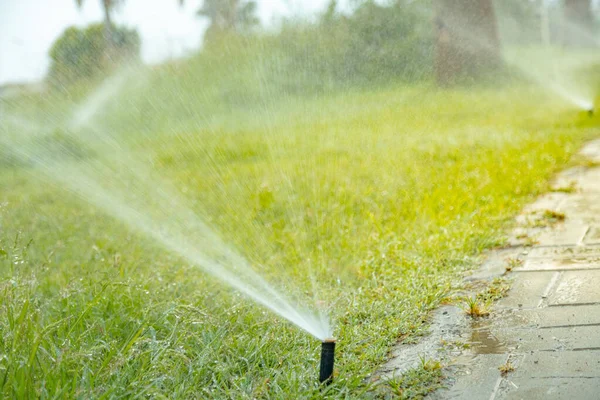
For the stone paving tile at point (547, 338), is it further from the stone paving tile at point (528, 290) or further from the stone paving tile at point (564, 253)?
the stone paving tile at point (564, 253)

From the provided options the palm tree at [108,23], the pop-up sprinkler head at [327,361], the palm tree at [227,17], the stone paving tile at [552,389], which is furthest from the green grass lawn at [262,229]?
the palm tree at [108,23]

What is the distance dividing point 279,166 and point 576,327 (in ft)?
17.1

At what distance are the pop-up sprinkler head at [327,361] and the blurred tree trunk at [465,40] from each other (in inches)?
335

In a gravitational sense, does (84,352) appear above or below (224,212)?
below

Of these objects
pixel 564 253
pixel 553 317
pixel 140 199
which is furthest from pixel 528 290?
pixel 140 199

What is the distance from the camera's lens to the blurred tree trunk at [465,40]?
11.0 metres

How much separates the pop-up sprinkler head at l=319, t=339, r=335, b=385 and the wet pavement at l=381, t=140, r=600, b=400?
0.80 feet

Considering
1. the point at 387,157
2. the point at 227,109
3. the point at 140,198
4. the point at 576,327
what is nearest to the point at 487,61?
the point at 227,109

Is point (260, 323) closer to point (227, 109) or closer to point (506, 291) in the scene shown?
point (506, 291)

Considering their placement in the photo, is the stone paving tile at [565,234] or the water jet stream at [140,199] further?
the stone paving tile at [565,234]

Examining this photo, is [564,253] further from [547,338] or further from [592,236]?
[547,338]

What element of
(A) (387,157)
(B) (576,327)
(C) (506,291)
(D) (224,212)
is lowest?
(B) (576,327)

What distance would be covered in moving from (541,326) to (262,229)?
2.52 m

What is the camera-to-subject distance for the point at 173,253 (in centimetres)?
464
